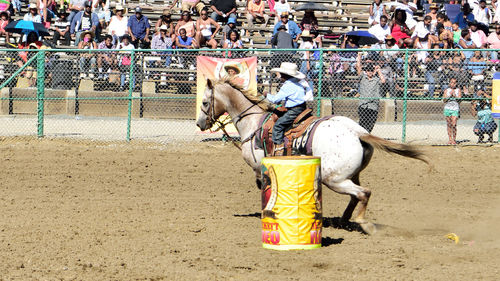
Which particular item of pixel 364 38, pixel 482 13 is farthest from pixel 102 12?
pixel 482 13

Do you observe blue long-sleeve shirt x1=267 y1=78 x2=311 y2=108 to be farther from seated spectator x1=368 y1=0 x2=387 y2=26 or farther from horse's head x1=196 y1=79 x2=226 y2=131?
seated spectator x1=368 y1=0 x2=387 y2=26

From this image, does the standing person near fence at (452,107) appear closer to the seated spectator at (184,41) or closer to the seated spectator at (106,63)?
the seated spectator at (184,41)

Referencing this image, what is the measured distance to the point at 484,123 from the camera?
17859 mm

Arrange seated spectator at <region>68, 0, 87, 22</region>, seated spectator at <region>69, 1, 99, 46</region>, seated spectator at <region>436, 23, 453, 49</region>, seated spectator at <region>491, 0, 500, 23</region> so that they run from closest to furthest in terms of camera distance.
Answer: seated spectator at <region>436, 23, 453, 49</region> < seated spectator at <region>69, 1, 99, 46</region> < seated spectator at <region>68, 0, 87, 22</region> < seated spectator at <region>491, 0, 500, 23</region>

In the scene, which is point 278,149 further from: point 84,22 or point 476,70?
point 84,22

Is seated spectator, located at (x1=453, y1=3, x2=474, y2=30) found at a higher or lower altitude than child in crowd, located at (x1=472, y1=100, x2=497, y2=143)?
higher

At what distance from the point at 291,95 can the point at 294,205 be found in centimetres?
202

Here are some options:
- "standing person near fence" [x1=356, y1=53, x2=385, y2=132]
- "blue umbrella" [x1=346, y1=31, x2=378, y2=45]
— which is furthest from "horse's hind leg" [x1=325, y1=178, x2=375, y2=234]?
"blue umbrella" [x1=346, y1=31, x2=378, y2=45]

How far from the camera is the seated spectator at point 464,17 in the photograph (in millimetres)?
24500

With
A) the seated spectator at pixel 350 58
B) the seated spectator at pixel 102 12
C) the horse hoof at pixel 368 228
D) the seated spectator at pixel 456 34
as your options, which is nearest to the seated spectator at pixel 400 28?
the seated spectator at pixel 456 34

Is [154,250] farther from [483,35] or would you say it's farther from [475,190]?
[483,35]

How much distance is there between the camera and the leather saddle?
9.96 m

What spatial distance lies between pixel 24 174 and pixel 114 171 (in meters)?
1.64

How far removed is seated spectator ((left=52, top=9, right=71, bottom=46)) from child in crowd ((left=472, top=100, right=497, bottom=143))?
13.0m
